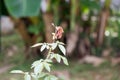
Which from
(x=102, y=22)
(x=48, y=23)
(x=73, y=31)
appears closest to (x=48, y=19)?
(x=48, y=23)

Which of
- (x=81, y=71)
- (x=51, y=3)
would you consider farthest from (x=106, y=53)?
(x=51, y=3)

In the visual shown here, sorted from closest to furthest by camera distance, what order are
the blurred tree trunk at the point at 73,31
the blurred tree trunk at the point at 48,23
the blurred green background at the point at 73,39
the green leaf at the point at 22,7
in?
the green leaf at the point at 22,7
the blurred green background at the point at 73,39
the blurred tree trunk at the point at 48,23
the blurred tree trunk at the point at 73,31

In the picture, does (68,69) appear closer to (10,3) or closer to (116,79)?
(116,79)

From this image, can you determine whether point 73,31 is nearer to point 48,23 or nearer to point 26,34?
point 48,23

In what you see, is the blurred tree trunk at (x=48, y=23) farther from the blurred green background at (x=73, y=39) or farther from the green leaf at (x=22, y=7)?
the green leaf at (x=22, y=7)

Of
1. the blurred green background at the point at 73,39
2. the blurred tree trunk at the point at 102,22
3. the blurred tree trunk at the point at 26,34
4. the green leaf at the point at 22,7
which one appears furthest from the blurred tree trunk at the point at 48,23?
the blurred tree trunk at the point at 102,22

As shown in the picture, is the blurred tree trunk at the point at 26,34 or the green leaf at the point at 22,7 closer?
the green leaf at the point at 22,7

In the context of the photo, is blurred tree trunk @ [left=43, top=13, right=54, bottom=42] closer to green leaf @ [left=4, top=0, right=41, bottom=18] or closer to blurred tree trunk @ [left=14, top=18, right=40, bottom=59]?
blurred tree trunk @ [left=14, top=18, right=40, bottom=59]

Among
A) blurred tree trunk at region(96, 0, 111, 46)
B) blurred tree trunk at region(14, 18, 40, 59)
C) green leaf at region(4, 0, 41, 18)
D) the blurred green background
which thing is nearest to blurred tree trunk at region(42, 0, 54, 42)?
the blurred green background
